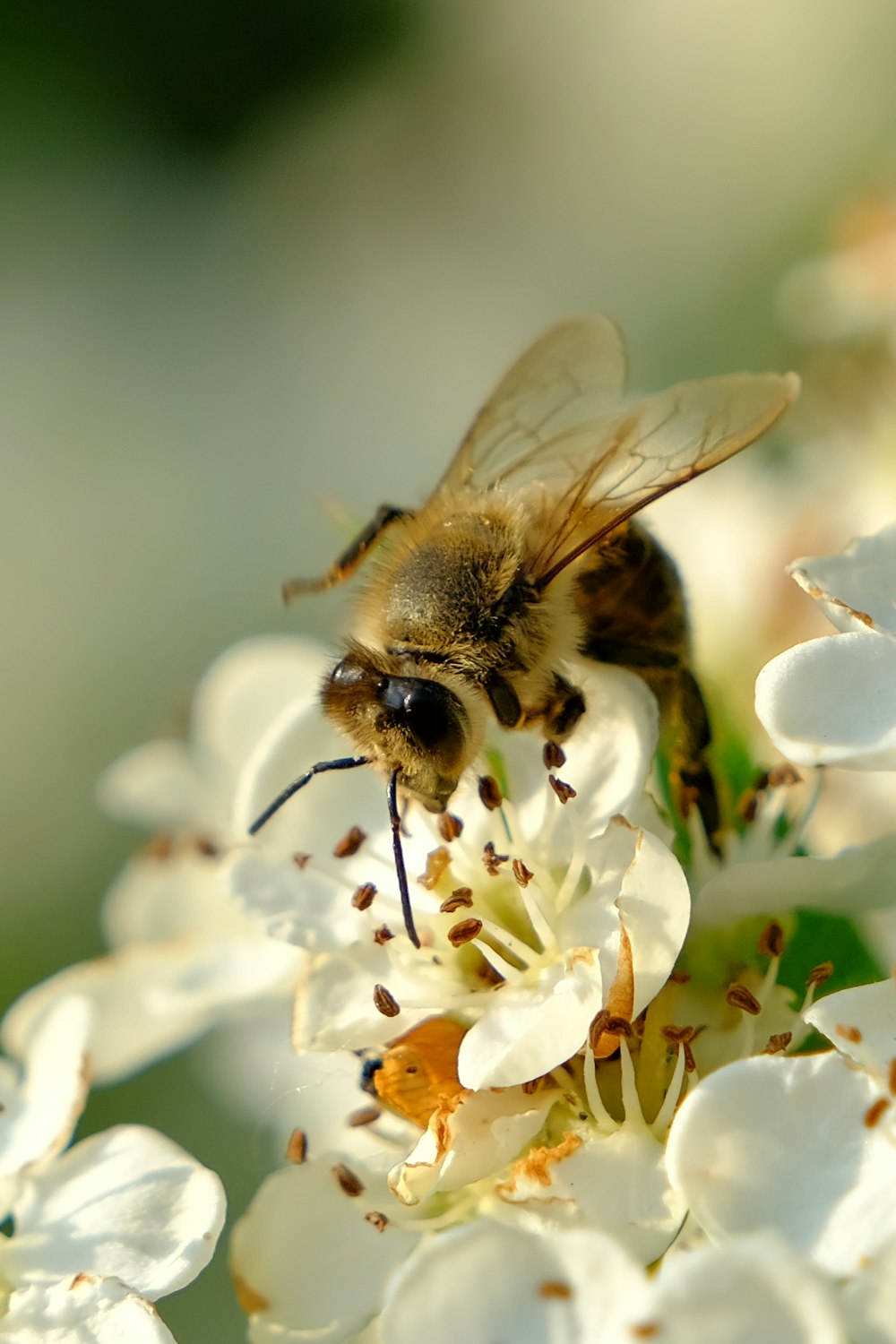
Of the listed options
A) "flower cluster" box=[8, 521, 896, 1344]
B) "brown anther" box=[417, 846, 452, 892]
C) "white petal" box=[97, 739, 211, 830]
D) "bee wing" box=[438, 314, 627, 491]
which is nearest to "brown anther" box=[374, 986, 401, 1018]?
"flower cluster" box=[8, 521, 896, 1344]

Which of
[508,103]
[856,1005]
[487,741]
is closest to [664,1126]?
[856,1005]

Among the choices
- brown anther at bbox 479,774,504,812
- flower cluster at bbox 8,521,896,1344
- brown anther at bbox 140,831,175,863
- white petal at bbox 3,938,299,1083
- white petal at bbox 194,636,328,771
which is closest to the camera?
flower cluster at bbox 8,521,896,1344

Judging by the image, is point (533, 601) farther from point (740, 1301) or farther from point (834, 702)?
point (740, 1301)

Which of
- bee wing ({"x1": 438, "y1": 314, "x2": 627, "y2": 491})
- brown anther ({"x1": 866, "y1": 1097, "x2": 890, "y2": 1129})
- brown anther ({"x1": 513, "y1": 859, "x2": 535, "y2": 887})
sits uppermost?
bee wing ({"x1": 438, "y1": 314, "x2": 627, "y2": 491})

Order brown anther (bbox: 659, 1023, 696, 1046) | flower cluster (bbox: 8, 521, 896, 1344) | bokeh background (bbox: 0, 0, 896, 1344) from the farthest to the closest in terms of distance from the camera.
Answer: bokeh background (bbox: 0, 0, 896, 1344)
brown anther (bbox: 659, 1023, 696, 1046)
flower cluster (bbox: 8, 521, 896, 1344)

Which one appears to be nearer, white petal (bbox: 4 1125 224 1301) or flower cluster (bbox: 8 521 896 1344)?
flower cluster (bbox: 8 521 896 1344)

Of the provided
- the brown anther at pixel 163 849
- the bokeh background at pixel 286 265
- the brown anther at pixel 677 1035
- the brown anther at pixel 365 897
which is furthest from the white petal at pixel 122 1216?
the bokeh background at pixel 286 265

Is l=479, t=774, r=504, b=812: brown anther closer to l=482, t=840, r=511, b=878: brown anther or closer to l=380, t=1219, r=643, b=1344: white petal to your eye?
l=482, t=840, r=511, b=878: brown anther

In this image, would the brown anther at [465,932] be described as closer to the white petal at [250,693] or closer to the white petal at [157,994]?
the white petal at [157,994]
